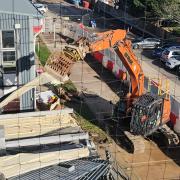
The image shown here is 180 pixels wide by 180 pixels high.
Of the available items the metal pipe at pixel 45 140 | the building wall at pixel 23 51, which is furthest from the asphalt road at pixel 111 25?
the metal pipe at pixel 45 140

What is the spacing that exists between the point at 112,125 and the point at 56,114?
1964 mm

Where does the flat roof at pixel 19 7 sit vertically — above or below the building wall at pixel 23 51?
above

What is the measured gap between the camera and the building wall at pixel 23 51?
631cm

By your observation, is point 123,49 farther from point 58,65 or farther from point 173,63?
point 173,63

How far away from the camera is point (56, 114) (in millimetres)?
6387

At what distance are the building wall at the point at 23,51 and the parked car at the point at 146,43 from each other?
25.3 feet

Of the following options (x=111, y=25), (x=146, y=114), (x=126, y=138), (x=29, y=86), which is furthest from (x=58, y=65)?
(x=111, y=25)

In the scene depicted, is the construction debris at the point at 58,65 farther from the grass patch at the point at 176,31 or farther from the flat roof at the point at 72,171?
the grass patch at the point at 176,31

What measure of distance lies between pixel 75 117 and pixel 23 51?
1.74 meters

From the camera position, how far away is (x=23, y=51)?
656 centimetres

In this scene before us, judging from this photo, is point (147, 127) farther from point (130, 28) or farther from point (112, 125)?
point (130, 28)

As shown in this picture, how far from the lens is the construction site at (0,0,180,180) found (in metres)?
5.37

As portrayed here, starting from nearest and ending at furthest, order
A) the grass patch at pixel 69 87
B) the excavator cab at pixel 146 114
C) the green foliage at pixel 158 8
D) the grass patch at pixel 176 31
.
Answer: the excavator cab at pixel 146 114, the grass patch at pixel 69 87, the green foliage at pixel 158 8, the grass patch at pixel 176 31

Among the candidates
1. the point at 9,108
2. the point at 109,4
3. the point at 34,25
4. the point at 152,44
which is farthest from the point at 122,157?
the point at 109,4
